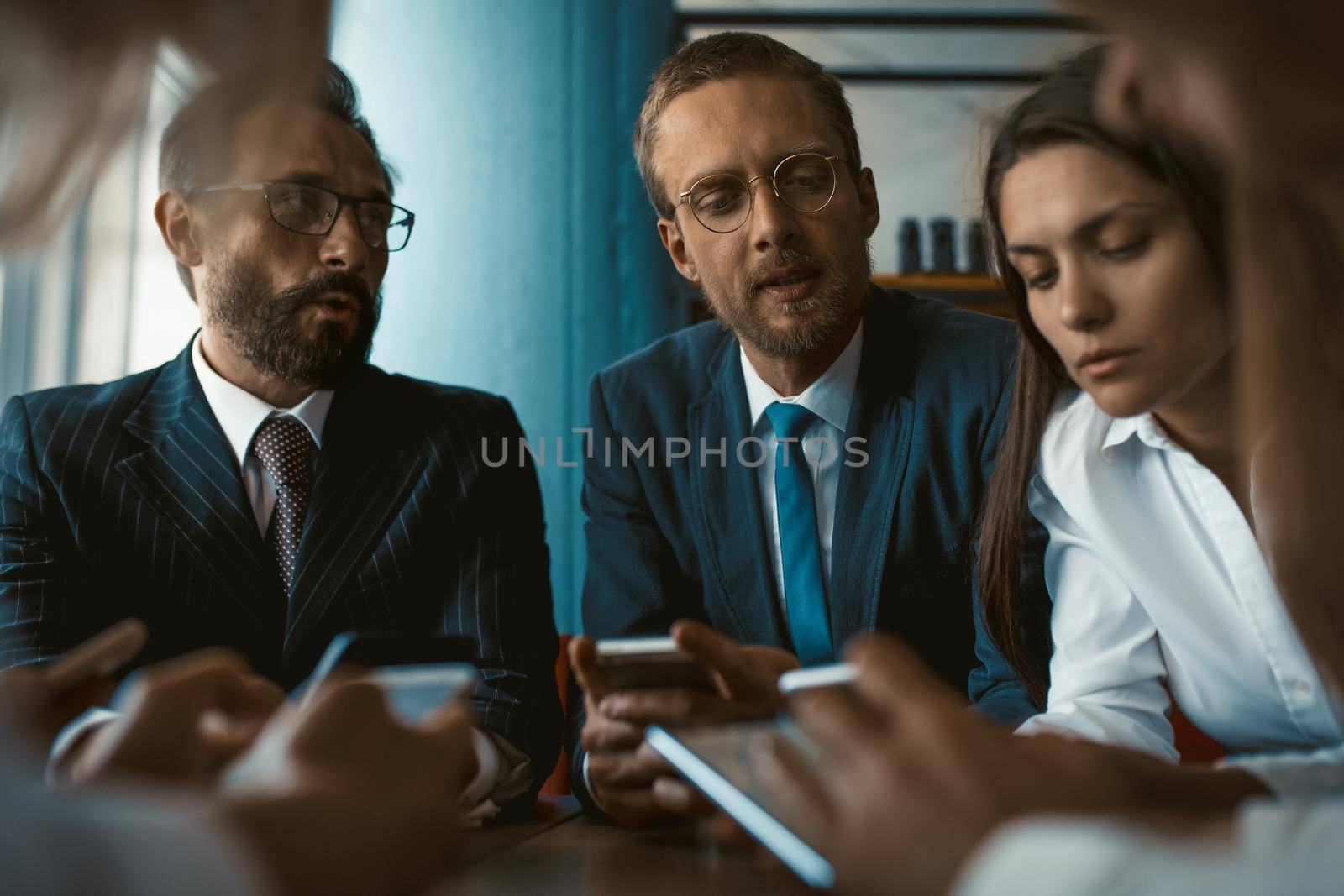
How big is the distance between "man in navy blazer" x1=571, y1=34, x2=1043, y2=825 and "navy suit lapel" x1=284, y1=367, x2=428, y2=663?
1.27ft

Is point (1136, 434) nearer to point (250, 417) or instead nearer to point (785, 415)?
point (785, 415)

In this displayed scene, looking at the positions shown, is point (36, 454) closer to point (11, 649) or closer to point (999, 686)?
point (11, 649)

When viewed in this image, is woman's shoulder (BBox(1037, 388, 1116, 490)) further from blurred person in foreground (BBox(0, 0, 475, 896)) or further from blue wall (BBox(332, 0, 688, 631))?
blue wall (BBox(332, 0, 688, 631))

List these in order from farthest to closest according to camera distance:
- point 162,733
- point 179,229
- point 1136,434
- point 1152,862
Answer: point 179,229
point 1136,434
point 162,733
point 1152,862

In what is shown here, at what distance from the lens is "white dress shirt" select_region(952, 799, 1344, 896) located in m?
0.38

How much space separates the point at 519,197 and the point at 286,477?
1.93 metres

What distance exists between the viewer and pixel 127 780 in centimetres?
49

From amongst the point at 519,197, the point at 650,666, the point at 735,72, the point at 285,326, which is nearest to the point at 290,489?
the point at 285,326

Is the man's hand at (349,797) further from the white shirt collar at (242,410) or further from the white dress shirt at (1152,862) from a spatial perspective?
the white shirt collar at (242,410)

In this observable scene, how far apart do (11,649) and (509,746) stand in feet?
2.31

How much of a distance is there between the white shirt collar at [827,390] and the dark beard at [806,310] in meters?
0.05

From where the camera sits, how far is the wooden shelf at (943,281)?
12.1 ft

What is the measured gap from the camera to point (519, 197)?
10.9ft

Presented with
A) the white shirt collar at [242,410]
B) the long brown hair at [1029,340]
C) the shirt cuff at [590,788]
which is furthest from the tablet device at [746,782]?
the white shirt collar at [242,410]
